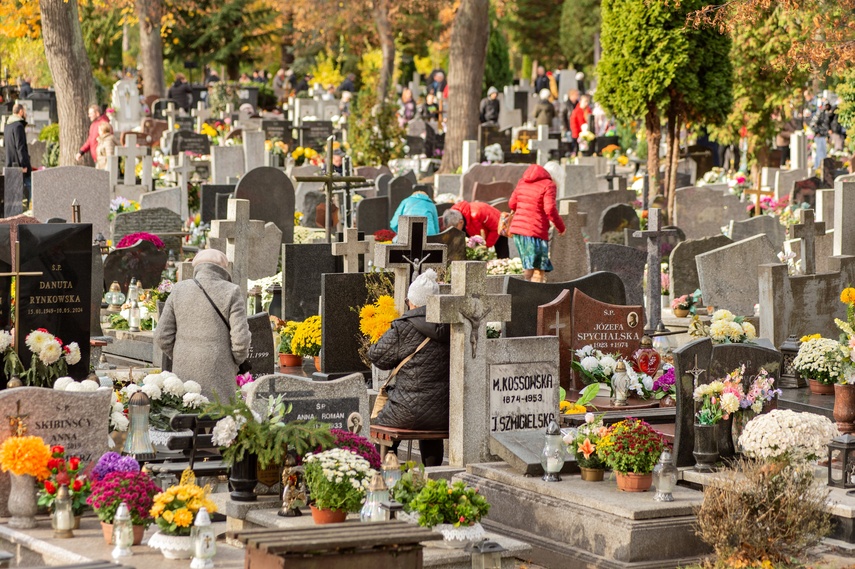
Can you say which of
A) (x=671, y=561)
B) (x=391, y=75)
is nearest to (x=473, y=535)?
(x=671, y=561)

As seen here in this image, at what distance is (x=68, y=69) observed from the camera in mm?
25594

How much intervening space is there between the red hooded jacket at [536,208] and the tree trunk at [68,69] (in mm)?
9876

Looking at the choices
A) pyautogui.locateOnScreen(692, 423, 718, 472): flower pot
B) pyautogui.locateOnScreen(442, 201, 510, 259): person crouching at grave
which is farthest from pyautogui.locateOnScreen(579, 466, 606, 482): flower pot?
pyautogui.locateOnScreen(442, 201, 510, 259): person crouching at grave

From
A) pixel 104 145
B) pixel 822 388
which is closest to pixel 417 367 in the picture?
pixel 822 388

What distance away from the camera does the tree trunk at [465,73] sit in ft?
94.5

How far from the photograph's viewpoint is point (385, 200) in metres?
20.9

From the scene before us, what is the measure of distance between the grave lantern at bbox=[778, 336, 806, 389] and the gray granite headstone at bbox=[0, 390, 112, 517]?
570cm

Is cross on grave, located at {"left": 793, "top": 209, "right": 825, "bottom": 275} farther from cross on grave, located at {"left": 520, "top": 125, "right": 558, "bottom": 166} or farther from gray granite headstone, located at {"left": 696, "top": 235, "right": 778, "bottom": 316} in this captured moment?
cross on grave, located at {"left": 520, "top": 125, "right": 558, "bottom": 166}

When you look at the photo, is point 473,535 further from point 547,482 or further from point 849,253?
point 849,253

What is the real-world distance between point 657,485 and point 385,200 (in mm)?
11942

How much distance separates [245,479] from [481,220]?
1134 cm

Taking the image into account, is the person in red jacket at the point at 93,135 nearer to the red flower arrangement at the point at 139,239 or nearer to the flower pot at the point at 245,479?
the red flower arrangement at the point at 139,239

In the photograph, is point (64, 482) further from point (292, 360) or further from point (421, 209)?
point (421, 209)


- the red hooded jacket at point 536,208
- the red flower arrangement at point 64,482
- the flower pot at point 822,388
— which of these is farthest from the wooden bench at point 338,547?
the red hooded jacket at point 536,208
